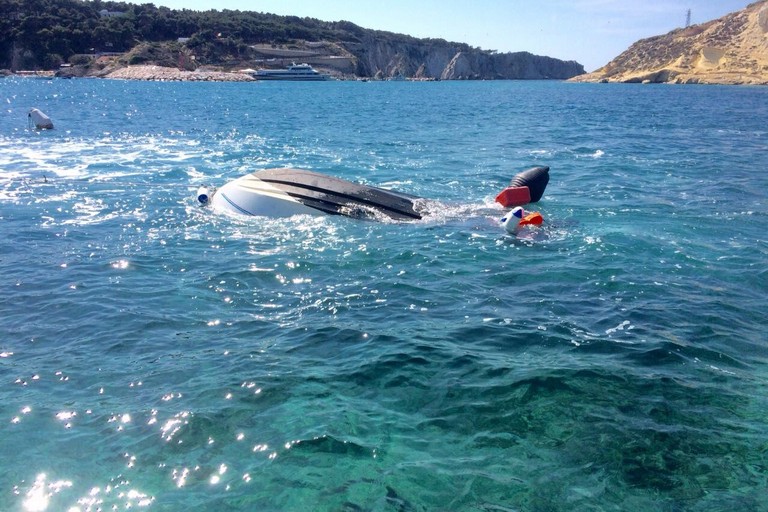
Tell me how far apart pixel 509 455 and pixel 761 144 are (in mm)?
32762

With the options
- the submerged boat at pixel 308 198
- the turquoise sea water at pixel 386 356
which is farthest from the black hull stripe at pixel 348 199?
the turquoise sea water at pixel 386 356

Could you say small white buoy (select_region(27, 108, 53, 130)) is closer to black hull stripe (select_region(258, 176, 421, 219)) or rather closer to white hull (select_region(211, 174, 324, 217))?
white hull (select_region(211, 174, 324, 217))

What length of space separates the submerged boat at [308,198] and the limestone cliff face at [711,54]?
140 metres

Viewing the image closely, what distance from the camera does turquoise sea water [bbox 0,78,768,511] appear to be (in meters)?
6.30

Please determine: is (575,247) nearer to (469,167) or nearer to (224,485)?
(224,485)

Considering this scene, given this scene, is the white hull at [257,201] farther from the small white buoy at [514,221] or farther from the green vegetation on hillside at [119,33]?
the green vegetation on hillside at [119,33]

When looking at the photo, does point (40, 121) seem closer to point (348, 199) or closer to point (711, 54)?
point (348, 199)

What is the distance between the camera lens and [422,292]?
11.4 meters

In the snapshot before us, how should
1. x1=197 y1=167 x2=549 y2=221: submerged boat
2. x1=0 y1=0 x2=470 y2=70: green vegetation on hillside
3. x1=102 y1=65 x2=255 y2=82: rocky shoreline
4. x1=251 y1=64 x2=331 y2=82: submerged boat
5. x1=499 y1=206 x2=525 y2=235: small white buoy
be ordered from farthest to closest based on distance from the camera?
x1=251 y1=64 x2=331 y2=82: submerged boat < x1=0 y1=0 x2=470 y2=70: green vegetation on hillside < x1=102 y1=65 x2=255 y2=82: rocky shoreline < x1=197 y1=167 x2=549 y2=221: submerged boat < x1=499 y1=206 x2=525 y2=235: small white buoy

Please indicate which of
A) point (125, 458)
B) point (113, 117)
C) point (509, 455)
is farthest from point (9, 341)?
point (113, 117)

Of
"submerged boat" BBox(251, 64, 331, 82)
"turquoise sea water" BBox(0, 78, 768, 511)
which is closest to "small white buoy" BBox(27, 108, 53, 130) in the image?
"turquoise sea water" BBox(0, 78, 768, 511)

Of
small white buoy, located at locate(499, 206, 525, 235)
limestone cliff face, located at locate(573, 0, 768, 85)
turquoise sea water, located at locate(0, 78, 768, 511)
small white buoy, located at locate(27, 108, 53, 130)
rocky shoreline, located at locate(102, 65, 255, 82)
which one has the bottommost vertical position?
turquoise sea water, located at locate(0, 78, 768, 511)

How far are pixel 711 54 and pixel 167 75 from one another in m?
131

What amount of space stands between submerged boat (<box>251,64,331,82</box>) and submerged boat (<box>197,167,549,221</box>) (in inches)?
5499
